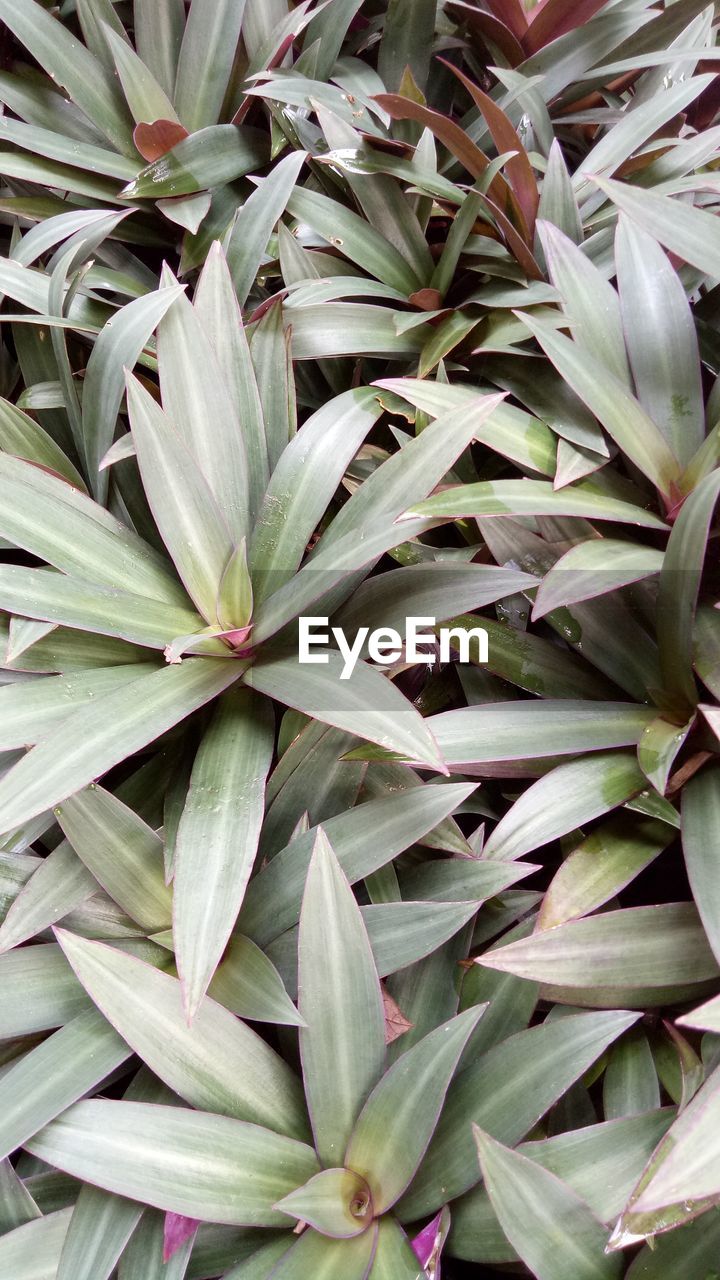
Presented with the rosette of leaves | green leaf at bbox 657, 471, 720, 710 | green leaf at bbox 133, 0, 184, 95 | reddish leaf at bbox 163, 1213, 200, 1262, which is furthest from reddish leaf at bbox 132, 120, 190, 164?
reddish leaf at bbox 163, 1213, 200, 1262

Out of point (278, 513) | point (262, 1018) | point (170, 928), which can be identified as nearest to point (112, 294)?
point (278, 513)

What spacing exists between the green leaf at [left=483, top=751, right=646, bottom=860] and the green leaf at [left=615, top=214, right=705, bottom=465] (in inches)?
12.6

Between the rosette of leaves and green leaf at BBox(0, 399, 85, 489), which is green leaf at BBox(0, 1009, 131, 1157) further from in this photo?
green leaf at BBox(0, 399, 85, 489)

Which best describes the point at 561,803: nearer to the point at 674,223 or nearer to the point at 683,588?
the point at 683,588

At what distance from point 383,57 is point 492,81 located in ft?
0.61

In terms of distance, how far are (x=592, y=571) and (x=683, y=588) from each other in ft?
0.24

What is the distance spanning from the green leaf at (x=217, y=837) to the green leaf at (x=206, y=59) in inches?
35.9

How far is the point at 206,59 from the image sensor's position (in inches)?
45.3

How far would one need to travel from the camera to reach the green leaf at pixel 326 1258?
22.0 inches

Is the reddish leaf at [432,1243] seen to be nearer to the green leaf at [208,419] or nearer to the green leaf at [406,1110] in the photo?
the green leaf at [406,1110]

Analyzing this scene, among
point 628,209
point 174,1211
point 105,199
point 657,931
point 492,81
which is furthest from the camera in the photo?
point 492,81

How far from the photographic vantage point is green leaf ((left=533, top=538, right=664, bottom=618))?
68 centimetres

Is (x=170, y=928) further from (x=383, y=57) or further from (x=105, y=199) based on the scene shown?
(x=383, y=57)

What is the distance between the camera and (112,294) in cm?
118
